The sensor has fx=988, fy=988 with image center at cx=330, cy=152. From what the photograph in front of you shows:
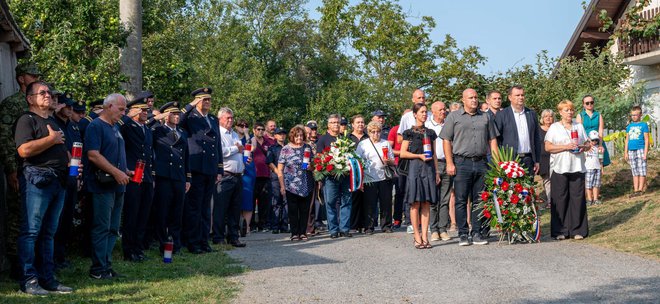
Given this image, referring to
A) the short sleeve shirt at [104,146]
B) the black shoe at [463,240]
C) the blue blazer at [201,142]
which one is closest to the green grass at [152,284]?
the short sleeve shirt at [104,146]

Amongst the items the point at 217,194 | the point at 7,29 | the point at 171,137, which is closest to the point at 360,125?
Result: the point at 217,194

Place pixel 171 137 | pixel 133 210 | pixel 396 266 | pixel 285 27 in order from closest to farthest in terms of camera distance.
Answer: pixel 396 266
pixel 133 210
pixel 171 137
pixel 285 27

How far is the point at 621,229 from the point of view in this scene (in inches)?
591

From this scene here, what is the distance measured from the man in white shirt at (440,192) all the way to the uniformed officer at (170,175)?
3.86 m

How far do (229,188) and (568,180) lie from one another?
17.0ft

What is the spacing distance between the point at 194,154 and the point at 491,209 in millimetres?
4334

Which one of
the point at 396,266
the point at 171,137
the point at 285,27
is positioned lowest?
the point at 396,266

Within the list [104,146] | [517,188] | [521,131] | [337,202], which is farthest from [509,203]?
[104,146]

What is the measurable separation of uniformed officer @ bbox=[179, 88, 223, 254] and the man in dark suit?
168 inches

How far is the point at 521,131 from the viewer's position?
15.0 m

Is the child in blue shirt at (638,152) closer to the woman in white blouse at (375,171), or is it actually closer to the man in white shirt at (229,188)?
the woman in white blouse at (375,171)

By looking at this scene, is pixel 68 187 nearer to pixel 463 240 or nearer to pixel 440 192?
pixel 463 240

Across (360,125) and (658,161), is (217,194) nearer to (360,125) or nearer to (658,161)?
(360,125)

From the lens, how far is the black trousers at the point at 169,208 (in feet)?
43.9
